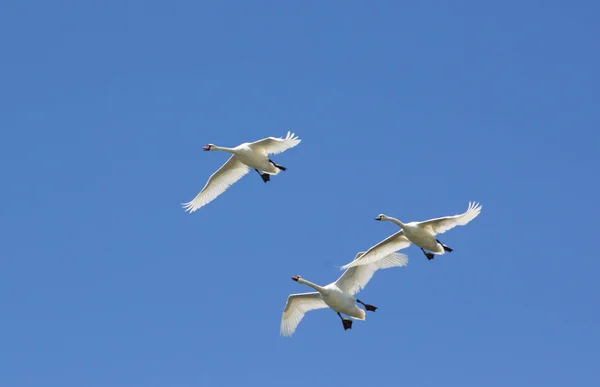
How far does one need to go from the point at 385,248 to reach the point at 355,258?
1258mm

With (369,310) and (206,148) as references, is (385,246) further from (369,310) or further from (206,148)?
(206,148)

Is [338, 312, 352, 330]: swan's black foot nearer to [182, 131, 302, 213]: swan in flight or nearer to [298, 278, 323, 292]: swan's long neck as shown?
[298, 278, 323, 292]: swan's long neck

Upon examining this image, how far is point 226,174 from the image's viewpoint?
5053 cm

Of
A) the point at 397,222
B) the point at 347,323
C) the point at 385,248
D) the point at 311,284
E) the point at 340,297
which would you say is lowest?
the point at 347,323

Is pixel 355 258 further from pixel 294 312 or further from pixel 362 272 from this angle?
pixel 294 312

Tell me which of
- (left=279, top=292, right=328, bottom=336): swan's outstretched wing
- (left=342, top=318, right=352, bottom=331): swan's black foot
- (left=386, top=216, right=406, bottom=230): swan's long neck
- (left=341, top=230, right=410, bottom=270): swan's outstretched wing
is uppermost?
(left=386, top=216, right=406, bottom=230): swan's long neck

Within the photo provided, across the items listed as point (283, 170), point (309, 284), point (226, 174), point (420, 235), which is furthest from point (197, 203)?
point (420, 235)

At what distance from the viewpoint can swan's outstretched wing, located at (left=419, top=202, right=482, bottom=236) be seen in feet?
138

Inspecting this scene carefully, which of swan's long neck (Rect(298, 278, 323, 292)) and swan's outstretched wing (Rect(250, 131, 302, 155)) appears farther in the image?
swan's outstretched wing (Rect(250, 131, 302, 155))

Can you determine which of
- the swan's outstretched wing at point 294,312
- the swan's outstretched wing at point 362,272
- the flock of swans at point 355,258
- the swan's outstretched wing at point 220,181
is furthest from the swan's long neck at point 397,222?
the swan's outstretched wing at point 220,181

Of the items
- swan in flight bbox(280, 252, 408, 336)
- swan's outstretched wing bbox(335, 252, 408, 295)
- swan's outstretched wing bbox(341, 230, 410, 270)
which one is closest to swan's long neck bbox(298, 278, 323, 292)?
swan in flight bbox(280, 252, 408, 336)

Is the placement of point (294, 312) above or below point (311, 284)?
below

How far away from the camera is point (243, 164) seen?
50.1m

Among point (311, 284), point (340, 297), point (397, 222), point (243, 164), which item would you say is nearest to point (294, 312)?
point (311, 284)
